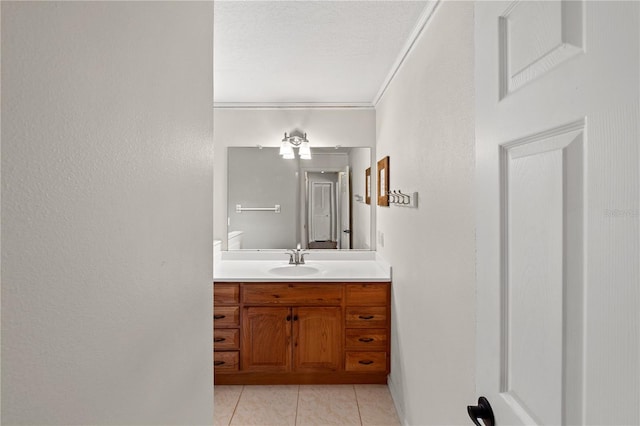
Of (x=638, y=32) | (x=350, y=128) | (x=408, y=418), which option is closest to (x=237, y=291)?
(x=408, y=418)

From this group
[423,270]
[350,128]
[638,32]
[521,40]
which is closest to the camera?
[638,32]

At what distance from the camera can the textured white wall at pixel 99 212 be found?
0.52 m

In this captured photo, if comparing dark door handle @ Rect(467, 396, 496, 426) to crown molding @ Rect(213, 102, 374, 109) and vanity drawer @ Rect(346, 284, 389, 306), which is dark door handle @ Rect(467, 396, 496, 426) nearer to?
vanity drawer @ Rect(346, 284, 389, 306)

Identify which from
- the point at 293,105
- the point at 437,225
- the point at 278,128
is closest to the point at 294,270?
the point at 278,128

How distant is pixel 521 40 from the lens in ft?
2.48

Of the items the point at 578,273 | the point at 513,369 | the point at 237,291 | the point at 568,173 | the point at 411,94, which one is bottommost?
the point at 237,291

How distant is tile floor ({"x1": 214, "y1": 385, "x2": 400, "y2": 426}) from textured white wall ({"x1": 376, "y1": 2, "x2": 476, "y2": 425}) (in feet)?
0.73

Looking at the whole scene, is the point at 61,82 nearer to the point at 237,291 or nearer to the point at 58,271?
the point at 58,271

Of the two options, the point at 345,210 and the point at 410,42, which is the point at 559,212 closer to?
the point at 410,42

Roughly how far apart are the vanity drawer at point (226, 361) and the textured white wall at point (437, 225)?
4.07 feet

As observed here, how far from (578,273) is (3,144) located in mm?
827

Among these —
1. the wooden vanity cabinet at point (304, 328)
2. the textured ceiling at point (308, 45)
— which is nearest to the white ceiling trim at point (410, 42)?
the textured ceiling at point (308, 45)

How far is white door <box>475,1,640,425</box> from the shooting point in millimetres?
496

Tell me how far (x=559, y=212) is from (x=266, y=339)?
2.71m
